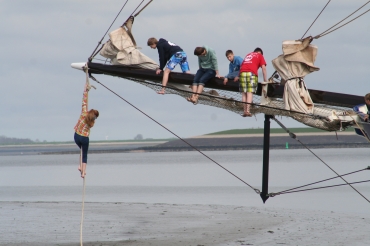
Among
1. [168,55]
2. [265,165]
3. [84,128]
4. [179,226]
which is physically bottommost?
[179,226]

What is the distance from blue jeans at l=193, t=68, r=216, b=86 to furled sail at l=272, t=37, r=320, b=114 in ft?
4.74

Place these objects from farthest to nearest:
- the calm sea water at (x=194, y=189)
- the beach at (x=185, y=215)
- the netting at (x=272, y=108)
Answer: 1. the calm sea water at (x=194, y=189)
2. the beach at (x=185, y=215)
3. the netting at (x=272, y=108)

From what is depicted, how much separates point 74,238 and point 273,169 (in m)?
26.8

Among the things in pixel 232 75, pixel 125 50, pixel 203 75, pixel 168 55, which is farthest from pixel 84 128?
pixel 232 75

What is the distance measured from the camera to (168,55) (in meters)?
14.3

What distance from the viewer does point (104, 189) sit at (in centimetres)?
3181

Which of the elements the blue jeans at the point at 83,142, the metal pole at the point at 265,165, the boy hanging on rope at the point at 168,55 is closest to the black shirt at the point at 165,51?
the boy hanging on rope at the point at 168,55

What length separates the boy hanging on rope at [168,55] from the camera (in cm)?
1411

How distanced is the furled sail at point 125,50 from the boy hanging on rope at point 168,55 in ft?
0.74

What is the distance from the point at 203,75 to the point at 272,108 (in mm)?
1541

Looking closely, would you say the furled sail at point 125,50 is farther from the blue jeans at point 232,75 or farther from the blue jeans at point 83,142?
the blue jeans at point 83,142

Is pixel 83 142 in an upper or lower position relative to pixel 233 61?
lower

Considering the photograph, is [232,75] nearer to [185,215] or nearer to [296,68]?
[296,68]

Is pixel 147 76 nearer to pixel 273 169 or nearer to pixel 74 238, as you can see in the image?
pixel 74 238
